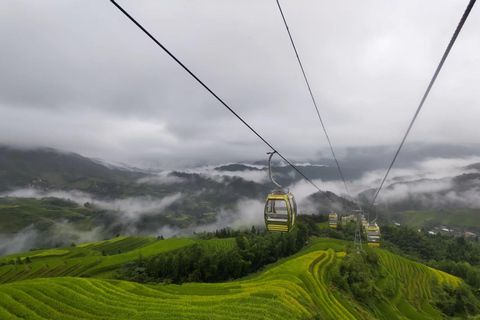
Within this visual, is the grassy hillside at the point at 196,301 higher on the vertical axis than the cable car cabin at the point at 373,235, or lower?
lower

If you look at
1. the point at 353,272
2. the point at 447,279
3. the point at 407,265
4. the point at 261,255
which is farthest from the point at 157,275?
the point at 447,279

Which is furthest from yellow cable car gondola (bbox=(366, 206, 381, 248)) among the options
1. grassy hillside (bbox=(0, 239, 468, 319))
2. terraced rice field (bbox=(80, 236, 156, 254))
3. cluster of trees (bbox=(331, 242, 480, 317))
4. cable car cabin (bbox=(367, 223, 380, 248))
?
terraced rice field (bbox=(80, 236, 156, 254))

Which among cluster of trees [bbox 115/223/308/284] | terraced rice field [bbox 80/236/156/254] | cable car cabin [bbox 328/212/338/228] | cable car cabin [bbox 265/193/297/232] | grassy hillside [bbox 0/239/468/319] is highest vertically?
cable car cabin [bbox 265/193/297/232]

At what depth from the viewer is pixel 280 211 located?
14414mm

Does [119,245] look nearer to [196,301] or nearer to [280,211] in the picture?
[196,301]

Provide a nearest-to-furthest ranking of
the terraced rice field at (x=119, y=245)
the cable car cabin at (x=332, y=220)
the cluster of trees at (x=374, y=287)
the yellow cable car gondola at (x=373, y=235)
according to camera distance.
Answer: the yellow cable car gondola at (x=373, y=235)
the cluster of trees at (x=374, y=287)
the cable car cabin at (x=332, y=220)
the terraced rice field at (x=119, y=245)

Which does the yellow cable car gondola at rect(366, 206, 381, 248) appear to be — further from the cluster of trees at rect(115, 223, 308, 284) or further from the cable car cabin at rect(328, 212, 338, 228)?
the cluster of trees at rect(115, 223, 308, 284)

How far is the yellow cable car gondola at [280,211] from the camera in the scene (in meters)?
13.9

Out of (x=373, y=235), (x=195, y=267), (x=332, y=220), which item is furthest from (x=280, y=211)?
(x=195, y=267)

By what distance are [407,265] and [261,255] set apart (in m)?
41.3

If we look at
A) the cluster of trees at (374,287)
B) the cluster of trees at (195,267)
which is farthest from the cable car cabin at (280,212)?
the cluster of trees at (195,267)

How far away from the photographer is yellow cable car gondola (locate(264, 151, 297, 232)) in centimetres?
1389

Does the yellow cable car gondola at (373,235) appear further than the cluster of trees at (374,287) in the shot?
No

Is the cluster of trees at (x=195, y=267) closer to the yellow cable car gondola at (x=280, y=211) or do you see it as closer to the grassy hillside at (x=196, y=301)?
the grassy hillside at (x=196, y=301)
